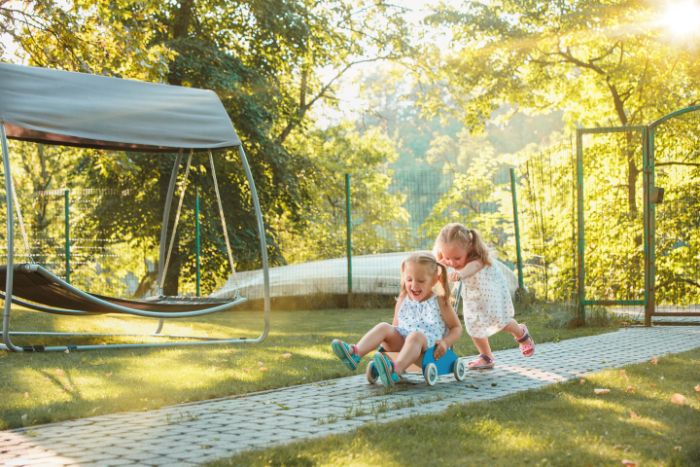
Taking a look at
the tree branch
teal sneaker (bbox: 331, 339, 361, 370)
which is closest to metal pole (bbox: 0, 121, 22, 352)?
teal sneaker (bbox: 331, 339, 361, 370)

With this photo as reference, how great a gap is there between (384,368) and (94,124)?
3.01 m

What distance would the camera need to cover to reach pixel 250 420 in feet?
13.0

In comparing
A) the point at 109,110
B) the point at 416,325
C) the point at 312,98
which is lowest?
the point at 416,325

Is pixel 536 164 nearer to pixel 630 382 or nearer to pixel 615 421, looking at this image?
pixel 630 382

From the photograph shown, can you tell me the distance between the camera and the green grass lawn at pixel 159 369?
4535 millimetres

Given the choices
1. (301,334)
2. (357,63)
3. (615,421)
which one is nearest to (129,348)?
(301,334)

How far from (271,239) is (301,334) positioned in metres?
9.77

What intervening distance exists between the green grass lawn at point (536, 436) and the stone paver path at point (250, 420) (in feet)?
0.76

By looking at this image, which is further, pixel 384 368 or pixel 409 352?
pixel 409 352

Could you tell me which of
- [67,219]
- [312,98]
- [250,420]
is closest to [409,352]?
[250,420]

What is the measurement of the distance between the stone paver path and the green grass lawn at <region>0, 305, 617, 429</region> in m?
0.23

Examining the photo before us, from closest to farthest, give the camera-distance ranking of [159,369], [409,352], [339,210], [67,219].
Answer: [409,352]
[159,369]
[67,219]
[339,210]

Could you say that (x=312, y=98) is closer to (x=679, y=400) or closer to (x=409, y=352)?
(x=409, y=352)

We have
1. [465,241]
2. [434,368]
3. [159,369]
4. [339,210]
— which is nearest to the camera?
[434,368]
